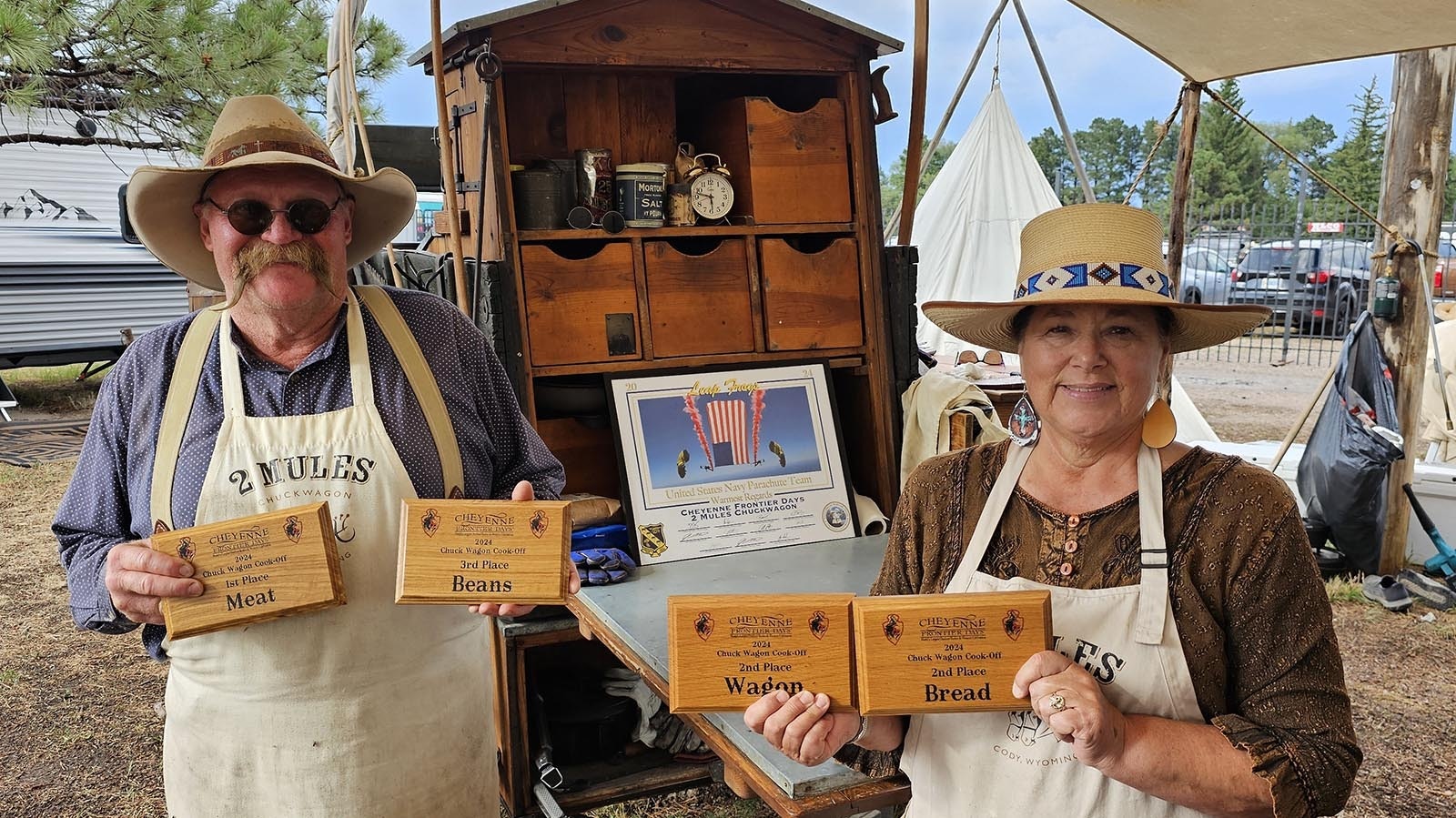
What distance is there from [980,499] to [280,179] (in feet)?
4.52

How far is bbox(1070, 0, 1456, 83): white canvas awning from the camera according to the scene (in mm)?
2357

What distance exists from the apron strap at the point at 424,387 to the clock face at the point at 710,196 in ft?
4.69

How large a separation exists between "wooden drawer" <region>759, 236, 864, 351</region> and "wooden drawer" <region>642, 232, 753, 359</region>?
8 cm

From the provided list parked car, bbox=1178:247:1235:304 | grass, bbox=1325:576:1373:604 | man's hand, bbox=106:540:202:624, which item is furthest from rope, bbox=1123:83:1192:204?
parked car, bbox=1178:247:1235:304

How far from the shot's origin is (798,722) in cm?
144

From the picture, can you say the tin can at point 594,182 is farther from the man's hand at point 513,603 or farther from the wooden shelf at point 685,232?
the man's hand at point 513,603

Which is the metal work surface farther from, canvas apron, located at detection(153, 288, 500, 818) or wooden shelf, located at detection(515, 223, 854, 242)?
wooden shelf, located at detection(515, 223, 854, 242)

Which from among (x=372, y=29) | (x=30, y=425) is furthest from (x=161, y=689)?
(x=30, y=425)

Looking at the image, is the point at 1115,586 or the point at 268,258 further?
the point at 268,258

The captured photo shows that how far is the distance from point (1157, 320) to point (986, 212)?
7.95 metres

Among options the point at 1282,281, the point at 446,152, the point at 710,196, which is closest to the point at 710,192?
the point at 710,196

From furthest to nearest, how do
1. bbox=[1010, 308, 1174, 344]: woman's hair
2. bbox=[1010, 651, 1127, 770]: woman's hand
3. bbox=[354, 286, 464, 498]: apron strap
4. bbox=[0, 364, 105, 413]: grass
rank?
1. bbox=[0, 364, 105, 413]: grass
2. bbox=[354, 286, 464, 498]: apron strap
3. bbox=[1010, 308, 1174, 344]: woman's hair
4. bbox=[1010, 651, 1127, 770]: woman's hand

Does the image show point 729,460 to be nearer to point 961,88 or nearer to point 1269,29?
point 1269,29

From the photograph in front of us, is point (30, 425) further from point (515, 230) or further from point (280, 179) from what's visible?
point (280, 179)
